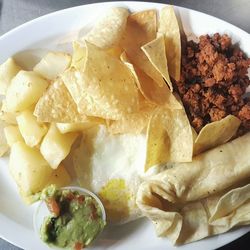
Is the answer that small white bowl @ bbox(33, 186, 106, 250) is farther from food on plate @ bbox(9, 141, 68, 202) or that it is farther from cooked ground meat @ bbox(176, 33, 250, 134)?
cooked ground meat @ bbox(176, 33, 250, 134)

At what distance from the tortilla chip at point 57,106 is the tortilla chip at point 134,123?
0.10 m

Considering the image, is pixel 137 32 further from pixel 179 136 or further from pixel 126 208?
pixel 126 208

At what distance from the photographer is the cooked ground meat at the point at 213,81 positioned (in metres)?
1.65

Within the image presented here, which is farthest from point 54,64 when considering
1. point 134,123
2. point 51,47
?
point 134,123

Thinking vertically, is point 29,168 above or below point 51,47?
below

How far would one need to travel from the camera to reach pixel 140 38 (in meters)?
1.74

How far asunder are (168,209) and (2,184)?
62 centimetres

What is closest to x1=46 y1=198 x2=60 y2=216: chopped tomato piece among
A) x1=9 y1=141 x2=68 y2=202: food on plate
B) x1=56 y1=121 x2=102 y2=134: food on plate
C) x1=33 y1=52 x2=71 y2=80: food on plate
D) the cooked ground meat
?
x1=9 y1=141 x2=68 y2=202: food on plate

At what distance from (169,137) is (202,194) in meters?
0.22

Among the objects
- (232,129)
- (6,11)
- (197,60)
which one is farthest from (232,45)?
(6,11)

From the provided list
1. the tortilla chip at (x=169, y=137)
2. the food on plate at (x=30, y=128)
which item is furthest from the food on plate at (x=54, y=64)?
the tortilla chip at (x=169, y=137)

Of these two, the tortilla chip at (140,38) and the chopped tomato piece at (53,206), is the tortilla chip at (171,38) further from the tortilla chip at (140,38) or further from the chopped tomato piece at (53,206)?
the chopped tomato piece at (53,206)

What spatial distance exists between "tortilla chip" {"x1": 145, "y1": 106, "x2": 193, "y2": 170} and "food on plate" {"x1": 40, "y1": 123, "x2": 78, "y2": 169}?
28 cm

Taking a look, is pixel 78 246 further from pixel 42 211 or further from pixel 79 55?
pixel 79 55
